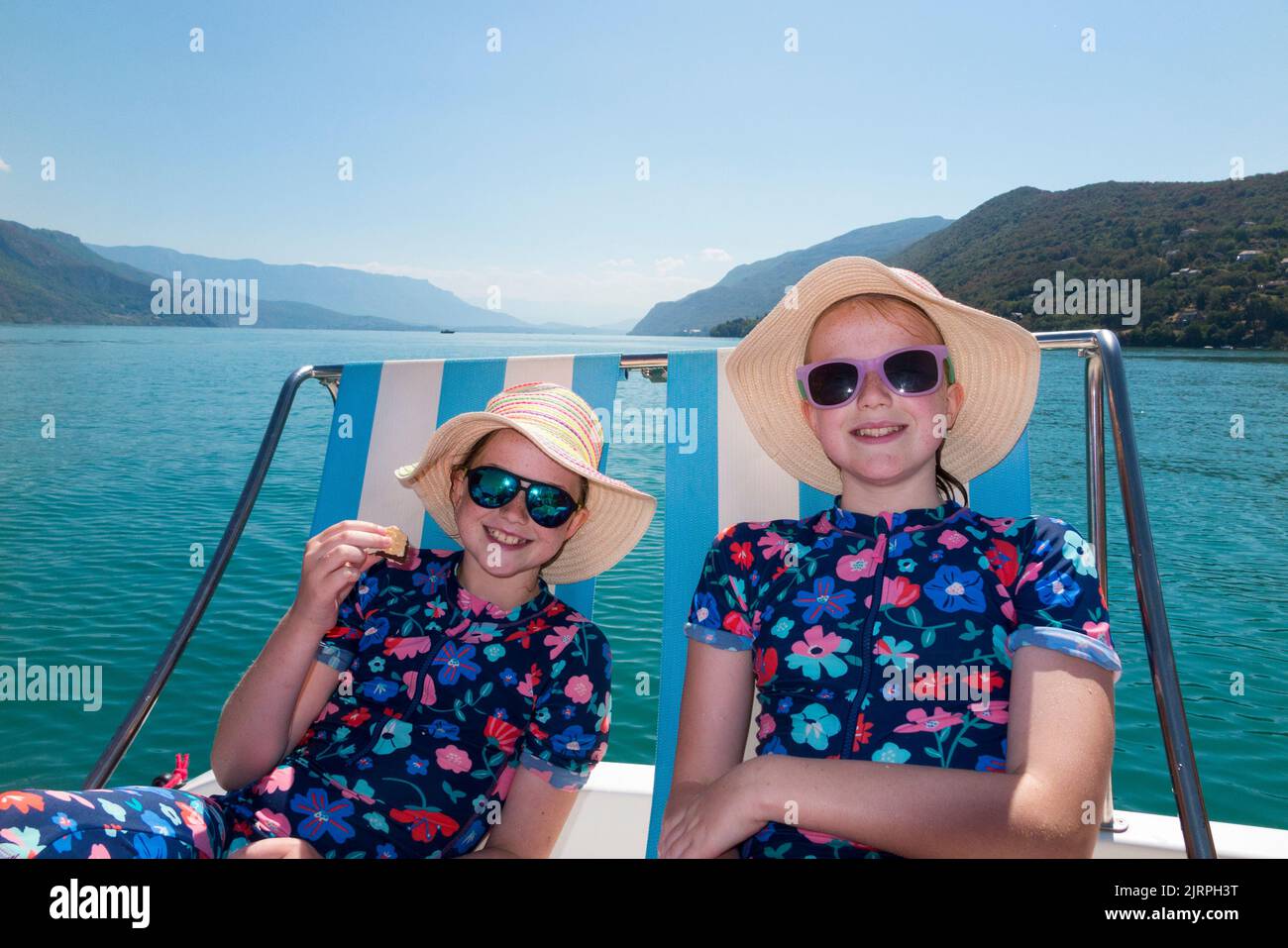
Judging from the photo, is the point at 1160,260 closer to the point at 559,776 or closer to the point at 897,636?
the point at 897,636

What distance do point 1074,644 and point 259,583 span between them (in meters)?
8.62

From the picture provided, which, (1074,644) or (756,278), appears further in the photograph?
(756,278)

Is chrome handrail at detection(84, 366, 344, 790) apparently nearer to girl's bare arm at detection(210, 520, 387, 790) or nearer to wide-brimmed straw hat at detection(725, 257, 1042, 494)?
girl's bare arm at detection(210, 520, 387, 790)

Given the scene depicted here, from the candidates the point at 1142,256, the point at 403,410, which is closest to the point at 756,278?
the point at 1142,256

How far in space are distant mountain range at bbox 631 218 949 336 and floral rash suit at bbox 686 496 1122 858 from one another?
4176 inches

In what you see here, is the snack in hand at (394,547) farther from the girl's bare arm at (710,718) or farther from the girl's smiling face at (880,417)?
the girl's smiling face at (880,417)

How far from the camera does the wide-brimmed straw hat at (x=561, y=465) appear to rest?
210 cm

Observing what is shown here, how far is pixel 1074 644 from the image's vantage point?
1495mm

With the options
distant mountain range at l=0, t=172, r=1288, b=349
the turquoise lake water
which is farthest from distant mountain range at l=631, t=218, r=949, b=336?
the turquoise lake water

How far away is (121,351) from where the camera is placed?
178 feet

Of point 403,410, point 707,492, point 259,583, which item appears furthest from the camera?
point 259,583

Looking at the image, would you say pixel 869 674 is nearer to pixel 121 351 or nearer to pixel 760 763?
pixel 760 763

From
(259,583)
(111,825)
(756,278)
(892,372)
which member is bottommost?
(259,583)

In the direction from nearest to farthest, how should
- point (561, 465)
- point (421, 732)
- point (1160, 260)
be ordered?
point (421, 732)
point (561, 465)
point (1160, 260)
